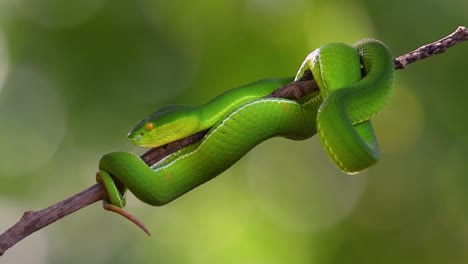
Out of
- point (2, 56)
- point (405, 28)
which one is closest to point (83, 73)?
point (2, 56)

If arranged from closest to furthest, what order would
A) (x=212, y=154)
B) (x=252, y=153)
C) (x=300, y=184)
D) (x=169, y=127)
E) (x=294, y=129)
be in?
(x=212, y=154) < (x=294, y=129) < (x=169, y=127) < (x=300, y=184) < (x=252, y=153)

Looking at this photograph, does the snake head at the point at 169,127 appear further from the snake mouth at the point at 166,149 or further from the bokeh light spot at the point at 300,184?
the bokeh light spot at the point at 300,184

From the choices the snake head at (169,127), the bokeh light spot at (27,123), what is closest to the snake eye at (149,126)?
the snake head at (169,127)

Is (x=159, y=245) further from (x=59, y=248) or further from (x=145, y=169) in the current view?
(x=145, y=169)

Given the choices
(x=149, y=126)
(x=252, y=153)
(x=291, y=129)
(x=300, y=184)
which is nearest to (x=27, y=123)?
(x=252, y=153)

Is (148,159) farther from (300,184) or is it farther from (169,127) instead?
(300,184)

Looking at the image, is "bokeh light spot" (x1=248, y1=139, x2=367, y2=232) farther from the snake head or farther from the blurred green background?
the snake head

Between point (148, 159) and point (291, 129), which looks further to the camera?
point (291, 129)
